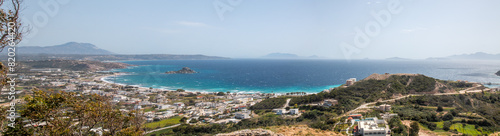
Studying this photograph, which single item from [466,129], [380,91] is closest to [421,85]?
[380,91]

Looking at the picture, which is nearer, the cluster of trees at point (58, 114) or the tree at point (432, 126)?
the cluster of trees at point (58, 114)

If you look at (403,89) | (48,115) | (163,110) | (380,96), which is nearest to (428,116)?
(380,96)

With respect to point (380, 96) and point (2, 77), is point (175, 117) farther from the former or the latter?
point (380, 96)

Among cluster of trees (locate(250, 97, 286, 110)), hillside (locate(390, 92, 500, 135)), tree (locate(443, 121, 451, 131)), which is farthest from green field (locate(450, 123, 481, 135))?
cluster of trees (locate(250, 97, 286, 110))

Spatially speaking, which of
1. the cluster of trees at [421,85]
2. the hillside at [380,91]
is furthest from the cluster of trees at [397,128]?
the cluster of trees at [421,85]

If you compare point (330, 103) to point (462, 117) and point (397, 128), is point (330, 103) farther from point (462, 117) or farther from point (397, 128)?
point (397, 128)

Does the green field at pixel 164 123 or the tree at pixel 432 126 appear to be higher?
the tree at pixel 432 126

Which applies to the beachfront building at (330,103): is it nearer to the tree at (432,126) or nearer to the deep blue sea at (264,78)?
the tree at (432,126)

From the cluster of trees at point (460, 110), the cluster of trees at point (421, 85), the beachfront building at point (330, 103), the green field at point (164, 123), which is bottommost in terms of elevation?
the green field at point (164, 123)
